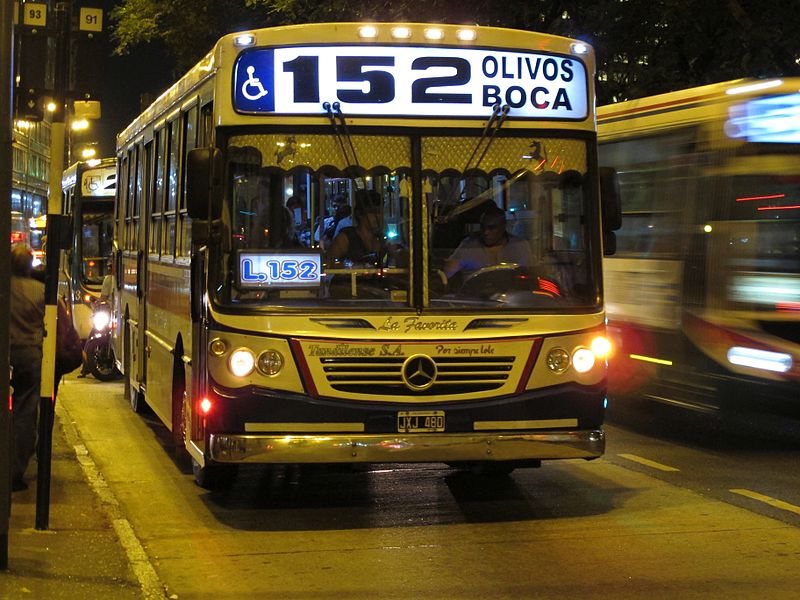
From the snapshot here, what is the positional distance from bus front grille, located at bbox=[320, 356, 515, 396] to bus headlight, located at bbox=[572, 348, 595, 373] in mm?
462

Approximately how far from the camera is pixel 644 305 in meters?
12.9

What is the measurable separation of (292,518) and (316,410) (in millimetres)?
1085

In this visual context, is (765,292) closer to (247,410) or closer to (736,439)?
(736,439)

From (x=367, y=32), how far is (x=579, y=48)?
148 centimetres

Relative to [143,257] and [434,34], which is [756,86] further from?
[143,257]

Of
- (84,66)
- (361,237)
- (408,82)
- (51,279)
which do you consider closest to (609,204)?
(408,82)

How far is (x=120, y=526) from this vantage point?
807 cm

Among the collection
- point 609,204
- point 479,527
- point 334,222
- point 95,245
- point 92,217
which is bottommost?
point 479,527

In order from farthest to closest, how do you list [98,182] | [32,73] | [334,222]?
[98,182]
[334,222]
[32,73]

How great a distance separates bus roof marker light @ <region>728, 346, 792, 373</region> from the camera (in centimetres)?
1074

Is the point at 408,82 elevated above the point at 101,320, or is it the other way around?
the point at 408,82

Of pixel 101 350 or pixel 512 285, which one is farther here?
pixel 101 350

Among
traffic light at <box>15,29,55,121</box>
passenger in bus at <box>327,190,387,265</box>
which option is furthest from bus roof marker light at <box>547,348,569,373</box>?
traffic light at <box>15,29,55,121</box>

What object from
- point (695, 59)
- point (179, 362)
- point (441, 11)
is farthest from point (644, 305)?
point (695, 59)
